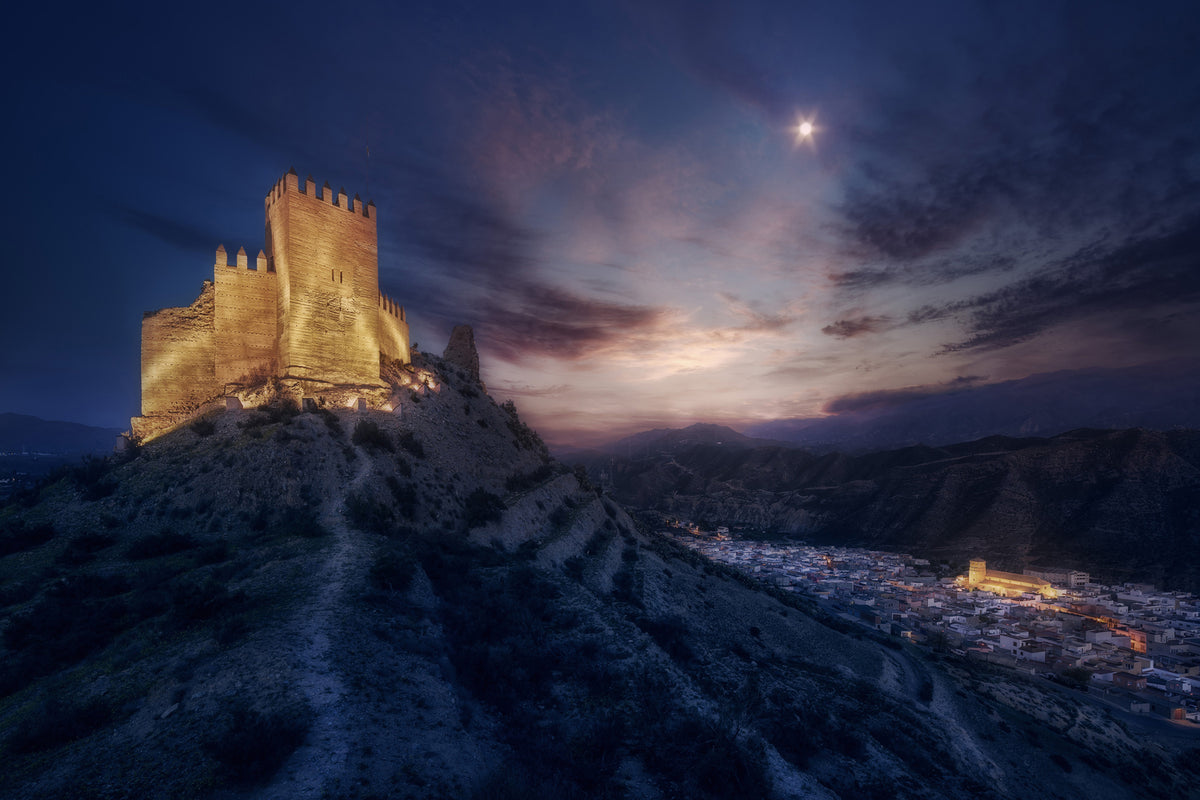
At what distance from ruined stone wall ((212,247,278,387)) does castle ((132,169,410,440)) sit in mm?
38

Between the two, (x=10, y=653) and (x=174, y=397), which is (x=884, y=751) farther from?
(x=174, y=397)

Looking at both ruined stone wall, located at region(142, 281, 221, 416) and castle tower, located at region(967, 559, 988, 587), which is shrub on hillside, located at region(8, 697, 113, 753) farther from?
castle tower, located at region(967, 559, 988, 587)

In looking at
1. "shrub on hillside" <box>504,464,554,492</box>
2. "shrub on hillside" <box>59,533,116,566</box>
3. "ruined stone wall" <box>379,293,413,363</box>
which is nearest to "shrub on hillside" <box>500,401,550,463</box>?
"shrub on hillside" <box>504,464,554,492</box>

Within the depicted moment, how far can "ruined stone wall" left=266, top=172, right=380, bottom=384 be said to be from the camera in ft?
72.9

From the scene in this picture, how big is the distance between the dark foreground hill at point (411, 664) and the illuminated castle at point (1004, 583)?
30.7 metres

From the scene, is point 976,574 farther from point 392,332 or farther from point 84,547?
point 84,547

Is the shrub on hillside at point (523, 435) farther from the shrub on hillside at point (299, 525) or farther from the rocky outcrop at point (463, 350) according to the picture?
the shrub on hillside at point (299, 525)

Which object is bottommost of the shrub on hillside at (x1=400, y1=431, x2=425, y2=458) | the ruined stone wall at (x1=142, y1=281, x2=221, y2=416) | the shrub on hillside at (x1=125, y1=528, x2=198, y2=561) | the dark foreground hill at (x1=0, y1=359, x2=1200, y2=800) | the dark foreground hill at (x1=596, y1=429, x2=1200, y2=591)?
the dark foreground hill at (x1=596, y1=429, x2=1200, y2=591)

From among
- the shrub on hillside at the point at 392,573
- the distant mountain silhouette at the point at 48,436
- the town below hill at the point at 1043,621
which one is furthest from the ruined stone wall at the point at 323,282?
the distant mountain silhouette at the point at 48,436

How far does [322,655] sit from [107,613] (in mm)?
6046

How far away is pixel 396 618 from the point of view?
1223 cm

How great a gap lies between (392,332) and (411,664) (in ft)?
75.6

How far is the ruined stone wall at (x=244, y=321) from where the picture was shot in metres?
23.1

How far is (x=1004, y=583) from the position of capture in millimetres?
58156
